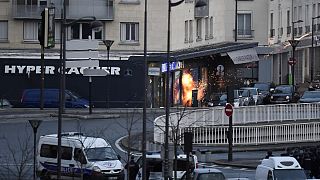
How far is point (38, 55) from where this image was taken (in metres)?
78.1

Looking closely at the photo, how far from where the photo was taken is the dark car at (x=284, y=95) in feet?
232

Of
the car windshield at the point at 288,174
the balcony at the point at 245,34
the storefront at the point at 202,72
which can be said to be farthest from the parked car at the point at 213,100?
the car windshield at the point at 288,174

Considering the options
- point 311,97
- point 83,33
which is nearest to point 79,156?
point 311,97

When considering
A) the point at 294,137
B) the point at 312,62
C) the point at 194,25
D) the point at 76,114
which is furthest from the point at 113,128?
the point at 312,62

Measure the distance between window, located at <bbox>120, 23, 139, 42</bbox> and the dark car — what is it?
12722 millimetres

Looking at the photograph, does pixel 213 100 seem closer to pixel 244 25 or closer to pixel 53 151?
pixel 244 25

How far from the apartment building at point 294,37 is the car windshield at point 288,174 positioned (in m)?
59.0

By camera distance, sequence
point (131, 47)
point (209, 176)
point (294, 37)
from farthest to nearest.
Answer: point (294, 37), point (131, 47), point (209, 176)

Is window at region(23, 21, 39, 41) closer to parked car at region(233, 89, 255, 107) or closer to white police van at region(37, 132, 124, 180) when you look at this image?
parked car at region(233, 89, 255, 107)

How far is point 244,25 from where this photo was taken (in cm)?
9312

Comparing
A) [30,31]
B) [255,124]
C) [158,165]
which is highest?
[30,31]

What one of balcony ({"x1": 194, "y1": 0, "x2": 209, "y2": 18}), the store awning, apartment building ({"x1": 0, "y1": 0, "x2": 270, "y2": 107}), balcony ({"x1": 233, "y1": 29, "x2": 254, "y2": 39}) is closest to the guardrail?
apartment building ({"x1": 0, "y1": 0, "x2": 270, "y2": 107})

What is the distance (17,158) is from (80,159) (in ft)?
25.9

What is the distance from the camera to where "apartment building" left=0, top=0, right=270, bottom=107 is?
73.4m
